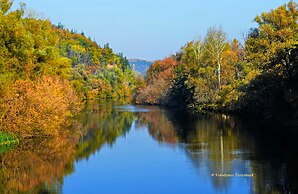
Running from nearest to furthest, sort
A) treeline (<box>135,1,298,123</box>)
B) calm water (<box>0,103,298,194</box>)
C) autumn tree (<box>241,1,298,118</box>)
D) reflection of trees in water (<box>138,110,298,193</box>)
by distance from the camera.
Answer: calm water (<box>0,103,298,194</box>), reflection of trees in water (<box>138,110,298,193</box>), autumn tree (<box>241,1,298,118</box>), treeline (<box>135,1,298,123</box>)

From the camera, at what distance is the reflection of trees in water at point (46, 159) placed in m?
21.5

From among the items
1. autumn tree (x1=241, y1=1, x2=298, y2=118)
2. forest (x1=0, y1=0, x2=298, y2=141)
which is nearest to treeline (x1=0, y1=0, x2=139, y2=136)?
forest (x1=0, y1=0, x2=298, y2=141)

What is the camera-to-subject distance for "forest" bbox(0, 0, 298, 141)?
34.8 m

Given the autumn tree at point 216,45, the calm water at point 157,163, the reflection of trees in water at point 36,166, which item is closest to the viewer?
the calm water at point 157,163

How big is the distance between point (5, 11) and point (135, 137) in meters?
15.3

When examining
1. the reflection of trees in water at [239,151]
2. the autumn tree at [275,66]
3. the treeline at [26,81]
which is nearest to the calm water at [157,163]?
the reflection of trees in water at [239,151]

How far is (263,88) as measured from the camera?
45.0m

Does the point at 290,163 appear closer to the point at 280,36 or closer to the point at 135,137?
the point at 135,137

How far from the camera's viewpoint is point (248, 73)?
189ft

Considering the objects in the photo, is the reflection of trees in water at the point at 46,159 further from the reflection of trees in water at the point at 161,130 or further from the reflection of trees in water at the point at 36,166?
the reflection of trees in water at the point at 161,130

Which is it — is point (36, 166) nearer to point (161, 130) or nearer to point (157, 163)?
point (157, 163)

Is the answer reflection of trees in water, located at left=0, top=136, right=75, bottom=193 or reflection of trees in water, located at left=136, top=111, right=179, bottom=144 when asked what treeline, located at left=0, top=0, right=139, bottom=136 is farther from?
reflection of trees in water, located at left=136, top=111, right=179, bottom=144

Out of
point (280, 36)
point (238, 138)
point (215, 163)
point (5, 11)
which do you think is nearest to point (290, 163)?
point (215, 163)

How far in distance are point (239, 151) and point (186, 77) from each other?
45.2 m
